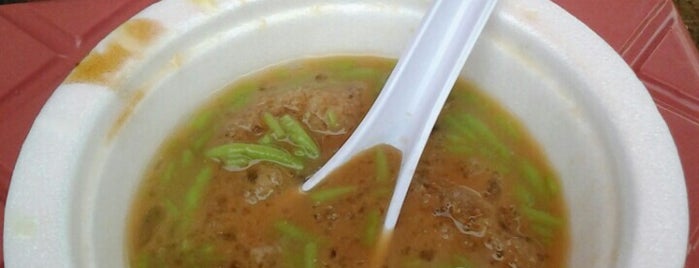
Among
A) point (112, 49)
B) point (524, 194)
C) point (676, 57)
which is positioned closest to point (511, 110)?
point (524, 194)

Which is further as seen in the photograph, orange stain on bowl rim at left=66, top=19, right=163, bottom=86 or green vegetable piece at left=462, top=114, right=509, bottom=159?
green vegetable piece at left=462, top=114, right=509, bottom=159

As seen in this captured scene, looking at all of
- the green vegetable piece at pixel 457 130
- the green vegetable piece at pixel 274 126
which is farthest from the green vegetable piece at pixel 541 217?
the green vegetable piece at pixel 274 126

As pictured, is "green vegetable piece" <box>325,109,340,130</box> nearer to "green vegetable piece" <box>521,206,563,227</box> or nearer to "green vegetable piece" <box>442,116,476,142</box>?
"green vegetable piece" <box>442,116,476,142</box>

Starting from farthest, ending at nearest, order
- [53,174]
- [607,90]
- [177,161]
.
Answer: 1. [177,161]
2. [607,90]
3. [53,174]

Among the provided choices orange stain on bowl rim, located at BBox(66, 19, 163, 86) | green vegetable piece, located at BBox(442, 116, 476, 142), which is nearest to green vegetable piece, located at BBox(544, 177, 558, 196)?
green vegetable piece, located at BBox(442, 116, 476, 142)

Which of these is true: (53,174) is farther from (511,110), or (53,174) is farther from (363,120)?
(511,110)
